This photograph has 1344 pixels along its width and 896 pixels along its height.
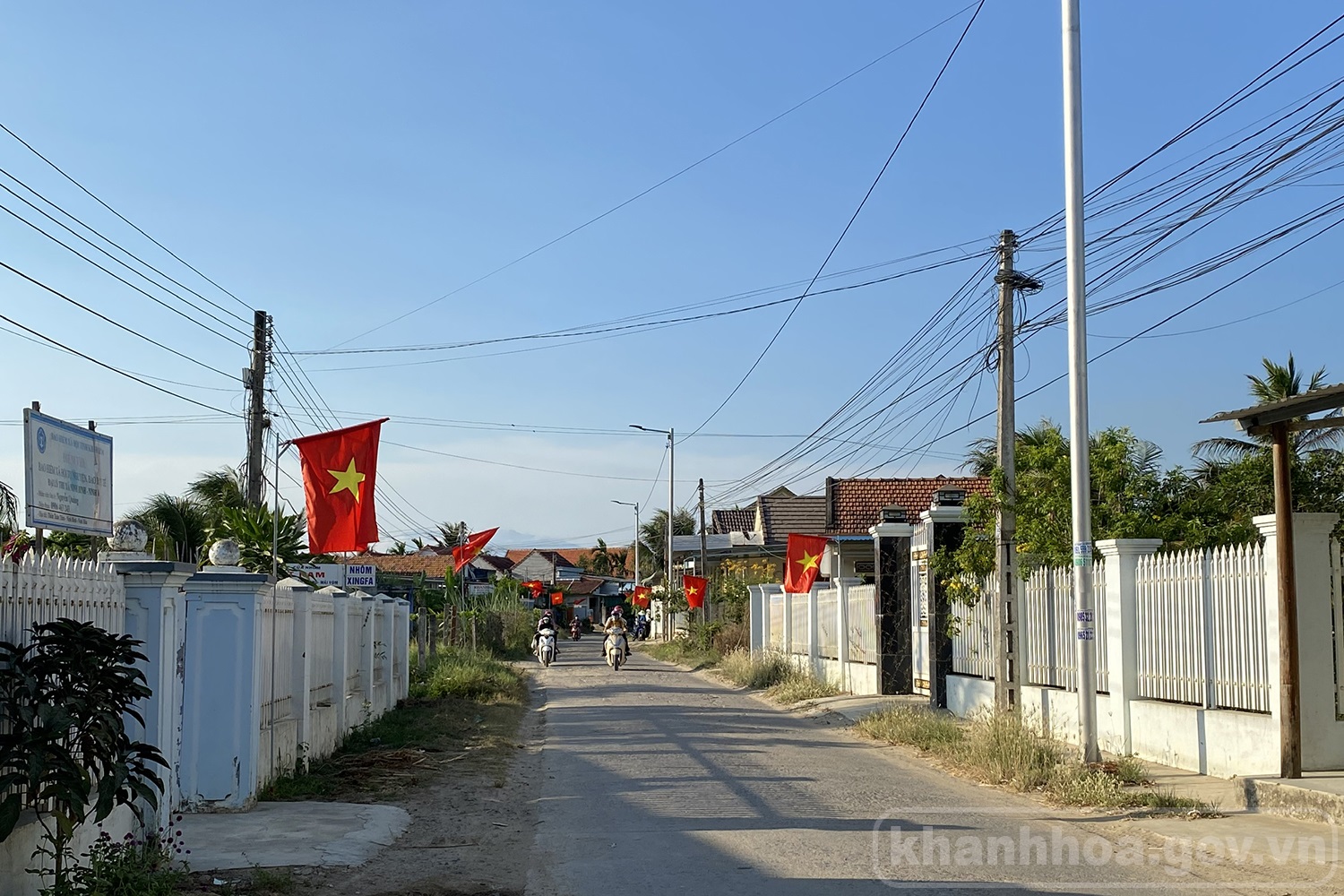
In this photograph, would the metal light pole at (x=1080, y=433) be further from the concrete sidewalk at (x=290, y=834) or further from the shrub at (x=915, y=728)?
the concrete sidewalk at (x=290, y=834)

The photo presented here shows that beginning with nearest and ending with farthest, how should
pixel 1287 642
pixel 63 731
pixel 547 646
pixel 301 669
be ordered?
pixel 63 731 → pixel 1287 642 → pixel 301 669 → pixel 547 646

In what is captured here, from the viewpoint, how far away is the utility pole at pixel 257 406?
81.3ft

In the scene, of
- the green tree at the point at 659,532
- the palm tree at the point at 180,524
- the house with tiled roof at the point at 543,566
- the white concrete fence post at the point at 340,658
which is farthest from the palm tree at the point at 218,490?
the house with tiled roof at the point at 543,566

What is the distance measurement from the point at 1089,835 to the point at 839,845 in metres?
2.04

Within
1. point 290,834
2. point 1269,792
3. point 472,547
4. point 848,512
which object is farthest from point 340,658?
point 848,512

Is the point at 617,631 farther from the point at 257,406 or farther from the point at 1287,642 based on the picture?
the point at 1287,642

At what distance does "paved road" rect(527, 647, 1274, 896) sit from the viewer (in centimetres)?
811

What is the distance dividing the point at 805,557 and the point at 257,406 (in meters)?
12.8

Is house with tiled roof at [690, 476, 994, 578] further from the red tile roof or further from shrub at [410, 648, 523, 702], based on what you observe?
shrub at [410, 648, 523, 702]

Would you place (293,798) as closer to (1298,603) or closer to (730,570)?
(1298,603)

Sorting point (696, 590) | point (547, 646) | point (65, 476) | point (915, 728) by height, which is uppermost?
point (65, 476)

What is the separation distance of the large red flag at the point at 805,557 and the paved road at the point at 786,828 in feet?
41.1

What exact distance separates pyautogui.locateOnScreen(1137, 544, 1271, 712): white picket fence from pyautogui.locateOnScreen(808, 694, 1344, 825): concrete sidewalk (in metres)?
0.76

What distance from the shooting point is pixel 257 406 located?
25.8m
